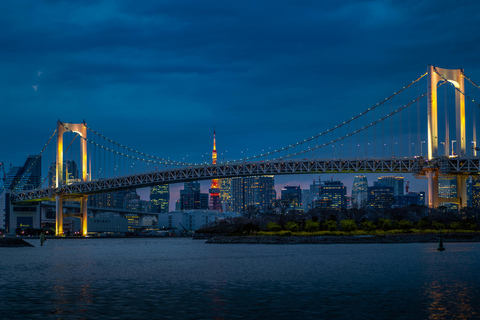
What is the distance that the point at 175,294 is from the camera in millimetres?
16578

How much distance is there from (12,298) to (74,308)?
2.66 meters

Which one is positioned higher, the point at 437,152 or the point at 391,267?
the point at 437,152

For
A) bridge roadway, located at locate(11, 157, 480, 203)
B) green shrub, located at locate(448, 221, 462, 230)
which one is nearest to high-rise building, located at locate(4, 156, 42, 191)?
bridge roadway, located at locate(11, 157, 480, 203)

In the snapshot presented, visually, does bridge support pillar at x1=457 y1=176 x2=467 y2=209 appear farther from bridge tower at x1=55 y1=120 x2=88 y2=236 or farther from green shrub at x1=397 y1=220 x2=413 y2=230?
bridge tower at x1=55 y1=120 x2=88 y2=236

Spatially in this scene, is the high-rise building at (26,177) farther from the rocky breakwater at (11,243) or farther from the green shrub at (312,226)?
the green shrub at (312,226)

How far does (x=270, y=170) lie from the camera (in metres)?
76.6

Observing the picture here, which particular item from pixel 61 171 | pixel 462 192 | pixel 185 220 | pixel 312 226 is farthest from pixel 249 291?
pixel 185 220

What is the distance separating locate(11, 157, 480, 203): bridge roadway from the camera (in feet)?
200

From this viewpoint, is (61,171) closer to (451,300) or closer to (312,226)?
(312,226)

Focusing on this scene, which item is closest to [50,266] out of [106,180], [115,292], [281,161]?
[115,292]

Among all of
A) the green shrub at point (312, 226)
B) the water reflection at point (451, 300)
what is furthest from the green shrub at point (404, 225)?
the water reflection at point (451, 300)

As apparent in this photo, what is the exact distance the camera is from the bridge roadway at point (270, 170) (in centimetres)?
6109

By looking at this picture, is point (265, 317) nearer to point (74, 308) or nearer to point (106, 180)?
point (74, 308)

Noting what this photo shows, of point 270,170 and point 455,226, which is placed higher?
point 270,170
